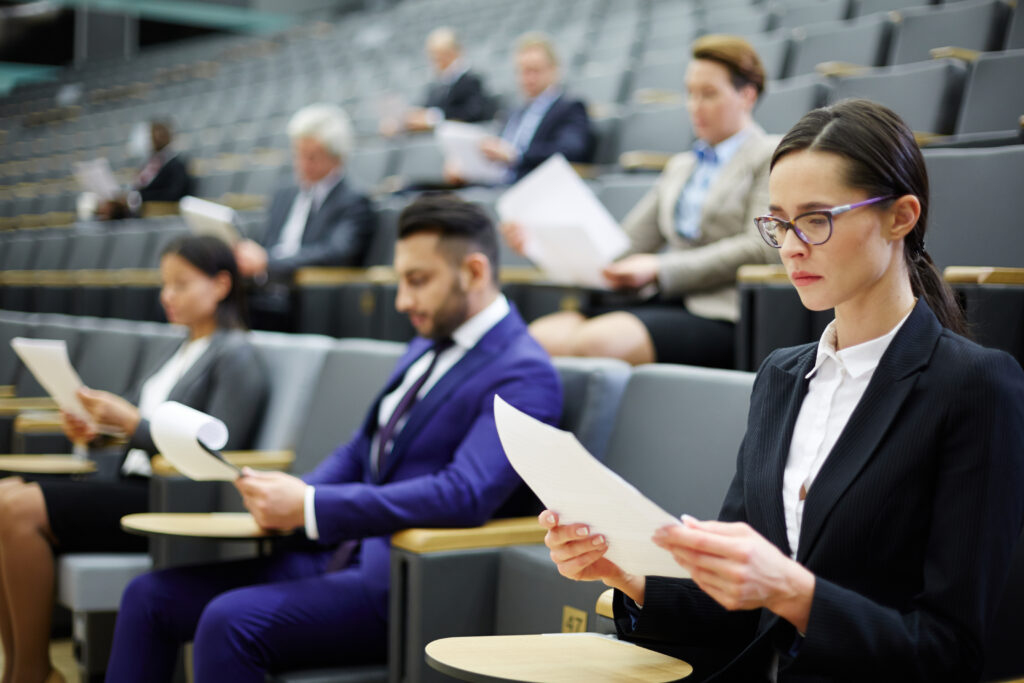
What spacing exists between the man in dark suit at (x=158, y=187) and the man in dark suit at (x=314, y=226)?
160 cm

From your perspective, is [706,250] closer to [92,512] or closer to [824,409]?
[824,409]

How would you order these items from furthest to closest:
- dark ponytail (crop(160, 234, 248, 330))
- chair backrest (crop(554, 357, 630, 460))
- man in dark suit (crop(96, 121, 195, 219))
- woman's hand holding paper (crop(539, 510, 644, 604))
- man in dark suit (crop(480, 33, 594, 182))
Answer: man in dark suit (crop(96, 121, 195, 219)) → man in dark suit (crop(480, 33, 594, 182)) → dark ponytail (crop(160, 234, 248, 330)) → chair backrest (crop(554, 357, 630, 460)) → woman's hand holding paper (crop(539, 510, 644, 604))

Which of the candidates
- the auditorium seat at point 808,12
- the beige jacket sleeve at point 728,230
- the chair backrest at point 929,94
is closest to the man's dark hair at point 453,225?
the beige jacket sleeve at point 728,230

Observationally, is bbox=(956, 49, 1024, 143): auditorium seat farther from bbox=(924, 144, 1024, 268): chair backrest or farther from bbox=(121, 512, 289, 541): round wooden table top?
bbox=(121, 512, 289, 541): round wooden table top

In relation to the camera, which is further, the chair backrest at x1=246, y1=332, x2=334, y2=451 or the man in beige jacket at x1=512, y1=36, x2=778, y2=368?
the chair backrest at x1=246, y1=332, x2=334, y2=451

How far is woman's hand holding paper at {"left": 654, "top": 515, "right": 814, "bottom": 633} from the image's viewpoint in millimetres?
605

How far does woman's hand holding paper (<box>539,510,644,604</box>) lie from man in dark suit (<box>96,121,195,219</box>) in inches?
143

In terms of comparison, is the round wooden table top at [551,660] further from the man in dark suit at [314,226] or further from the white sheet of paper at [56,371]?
the man in dark suit at [314,226]

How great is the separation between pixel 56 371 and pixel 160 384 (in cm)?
27

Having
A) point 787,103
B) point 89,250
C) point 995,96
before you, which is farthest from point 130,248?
point 995,96

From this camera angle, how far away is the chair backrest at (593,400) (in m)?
1.26

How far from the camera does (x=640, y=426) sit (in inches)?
47.7

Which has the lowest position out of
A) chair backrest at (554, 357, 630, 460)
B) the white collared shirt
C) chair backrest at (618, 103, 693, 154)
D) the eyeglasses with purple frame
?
chair backrest at (554, 357, 630, 460)

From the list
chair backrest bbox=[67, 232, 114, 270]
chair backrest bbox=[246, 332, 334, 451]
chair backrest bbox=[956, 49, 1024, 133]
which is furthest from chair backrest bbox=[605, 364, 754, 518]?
chair backrest bbox=[67, 232, 114, 270]
